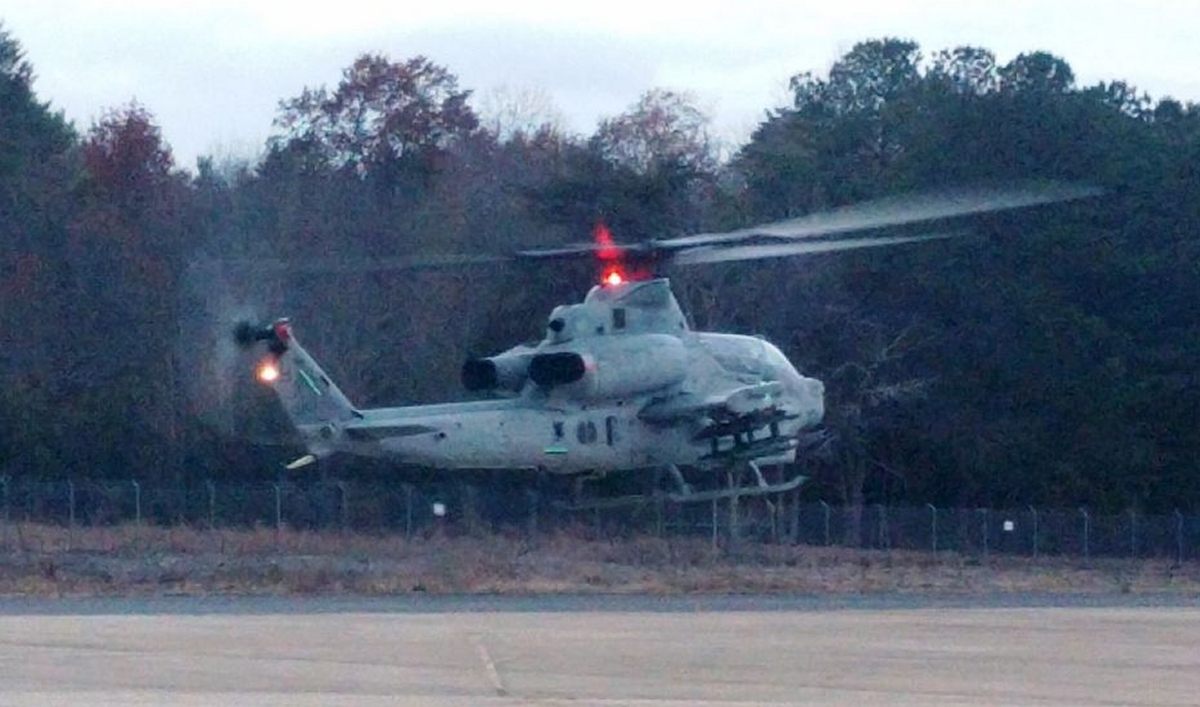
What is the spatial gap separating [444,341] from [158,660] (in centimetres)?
2886

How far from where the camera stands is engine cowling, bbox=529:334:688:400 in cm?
2964

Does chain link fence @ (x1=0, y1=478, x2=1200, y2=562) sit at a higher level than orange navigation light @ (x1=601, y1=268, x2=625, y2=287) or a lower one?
lower

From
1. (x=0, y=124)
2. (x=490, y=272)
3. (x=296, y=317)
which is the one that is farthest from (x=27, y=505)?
(x=0, y=124)

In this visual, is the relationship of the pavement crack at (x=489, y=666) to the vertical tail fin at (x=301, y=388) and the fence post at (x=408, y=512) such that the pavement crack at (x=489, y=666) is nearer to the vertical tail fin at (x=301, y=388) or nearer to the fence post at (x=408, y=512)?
the vertical tail fin at (x=301, y=388)

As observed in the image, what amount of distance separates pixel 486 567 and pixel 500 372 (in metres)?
8.82

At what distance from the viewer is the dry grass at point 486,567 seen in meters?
35.1

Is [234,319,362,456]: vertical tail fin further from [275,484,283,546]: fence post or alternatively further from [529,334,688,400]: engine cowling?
[275,484,283,546]: fence post

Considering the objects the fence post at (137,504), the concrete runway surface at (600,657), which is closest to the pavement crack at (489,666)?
the concrete runway surface at (600,657)

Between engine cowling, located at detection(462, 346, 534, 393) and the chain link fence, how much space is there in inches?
582

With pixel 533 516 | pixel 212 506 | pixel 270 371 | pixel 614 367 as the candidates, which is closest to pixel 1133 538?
pixel 533 516

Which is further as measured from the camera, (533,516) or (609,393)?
(533,516)

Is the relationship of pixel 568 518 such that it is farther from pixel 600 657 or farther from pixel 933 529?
pixel 600 657

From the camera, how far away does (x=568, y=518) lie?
46.4m

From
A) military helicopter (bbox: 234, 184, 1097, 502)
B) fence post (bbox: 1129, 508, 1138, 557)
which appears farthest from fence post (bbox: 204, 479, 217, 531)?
fence post (bbox: 1129, 508, 1138, 557)
